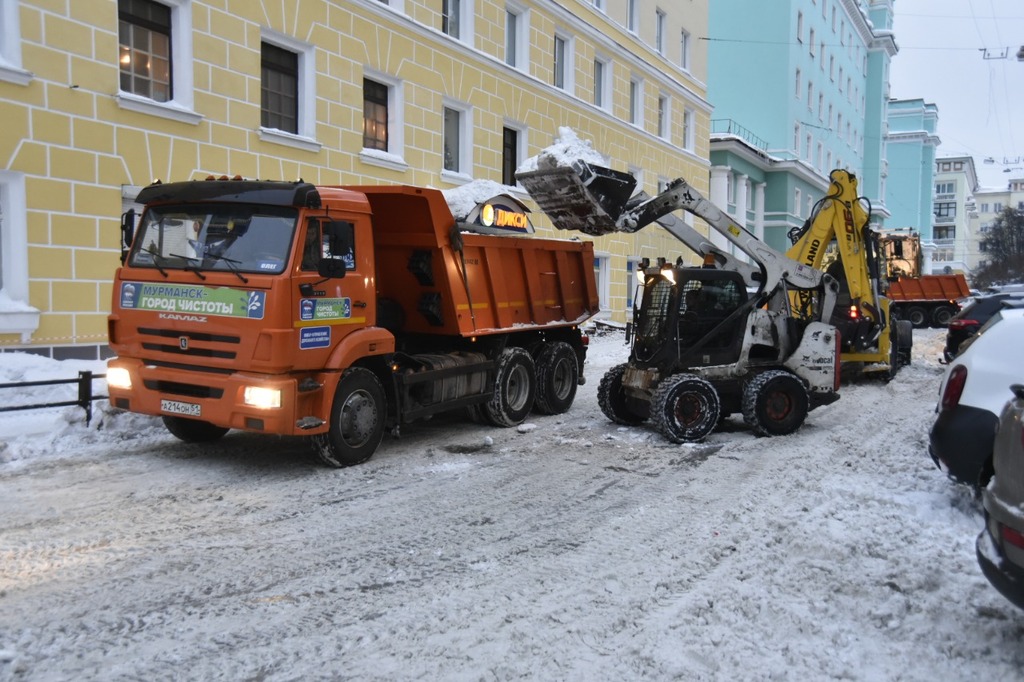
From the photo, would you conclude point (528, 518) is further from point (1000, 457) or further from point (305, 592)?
point (1000, 457)

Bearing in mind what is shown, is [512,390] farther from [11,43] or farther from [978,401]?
[11,43]

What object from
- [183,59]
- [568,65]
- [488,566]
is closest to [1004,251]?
[568,65]

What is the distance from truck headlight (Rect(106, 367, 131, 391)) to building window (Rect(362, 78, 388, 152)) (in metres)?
10.2

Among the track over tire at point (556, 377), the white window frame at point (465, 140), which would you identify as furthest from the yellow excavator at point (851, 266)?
the white window frame at point (465, 140)

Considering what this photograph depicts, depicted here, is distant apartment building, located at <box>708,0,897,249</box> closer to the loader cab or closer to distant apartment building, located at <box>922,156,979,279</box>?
the loader cab

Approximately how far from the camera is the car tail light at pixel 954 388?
5969 mm

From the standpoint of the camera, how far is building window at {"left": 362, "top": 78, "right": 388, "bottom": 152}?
55.6ft

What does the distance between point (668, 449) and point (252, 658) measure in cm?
584

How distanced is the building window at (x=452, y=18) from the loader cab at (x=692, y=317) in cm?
1208

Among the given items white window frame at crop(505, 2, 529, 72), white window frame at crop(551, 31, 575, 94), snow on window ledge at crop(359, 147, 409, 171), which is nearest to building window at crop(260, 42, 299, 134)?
snow on window ledge at crop(359, 147, 409, 171)

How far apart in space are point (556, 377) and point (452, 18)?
1194cm

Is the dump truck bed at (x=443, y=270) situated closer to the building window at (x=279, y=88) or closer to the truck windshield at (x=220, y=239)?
the truck windshield at (x=220, y=239)

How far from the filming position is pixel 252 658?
393cm

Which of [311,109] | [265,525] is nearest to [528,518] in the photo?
[265,525]
